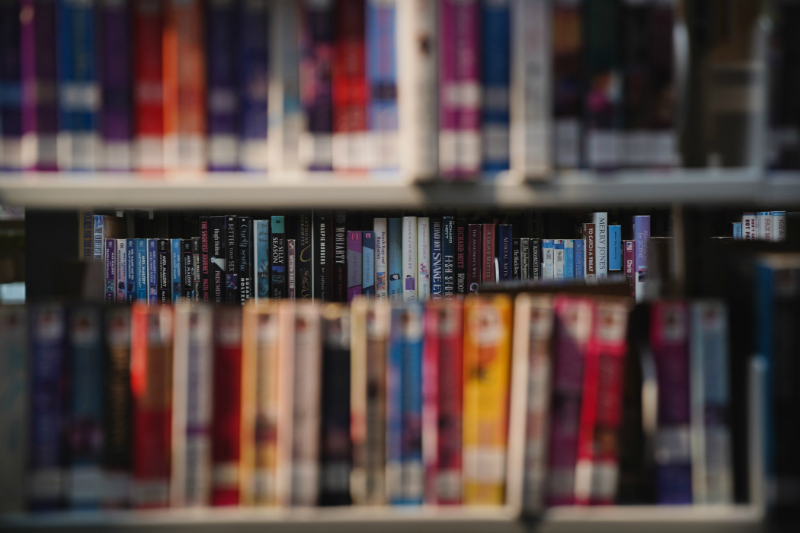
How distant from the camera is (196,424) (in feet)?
2.29

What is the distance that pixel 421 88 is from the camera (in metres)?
0.67

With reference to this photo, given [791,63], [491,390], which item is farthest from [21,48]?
[791,63]

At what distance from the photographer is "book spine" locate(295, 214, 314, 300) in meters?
1.67

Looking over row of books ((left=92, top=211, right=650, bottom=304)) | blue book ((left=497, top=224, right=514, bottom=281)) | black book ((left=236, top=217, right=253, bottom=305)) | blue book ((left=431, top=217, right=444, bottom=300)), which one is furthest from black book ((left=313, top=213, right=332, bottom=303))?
blue book ((left=497, top=224, right=514, bottom=281))

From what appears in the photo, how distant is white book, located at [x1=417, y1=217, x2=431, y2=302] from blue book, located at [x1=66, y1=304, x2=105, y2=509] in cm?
110

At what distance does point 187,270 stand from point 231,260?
16 centimetres

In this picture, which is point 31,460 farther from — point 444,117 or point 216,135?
point 444,117

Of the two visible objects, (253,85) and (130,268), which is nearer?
(253,85)

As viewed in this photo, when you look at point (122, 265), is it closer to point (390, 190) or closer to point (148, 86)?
point (148, 86)

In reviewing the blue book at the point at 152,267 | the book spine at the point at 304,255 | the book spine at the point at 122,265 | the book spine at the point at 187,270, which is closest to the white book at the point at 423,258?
the book spine at the point at 304,255

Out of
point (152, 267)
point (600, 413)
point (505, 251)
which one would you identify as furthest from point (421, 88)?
point (152, 267)

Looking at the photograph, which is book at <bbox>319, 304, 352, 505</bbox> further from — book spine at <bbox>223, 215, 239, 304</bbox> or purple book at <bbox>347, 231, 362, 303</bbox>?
book spine at <bbox>223, 215, 239, 304</bbox>

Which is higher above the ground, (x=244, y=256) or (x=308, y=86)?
(x=308, y=86)

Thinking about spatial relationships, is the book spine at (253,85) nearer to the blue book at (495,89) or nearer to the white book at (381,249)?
the blue book at (495,89)
